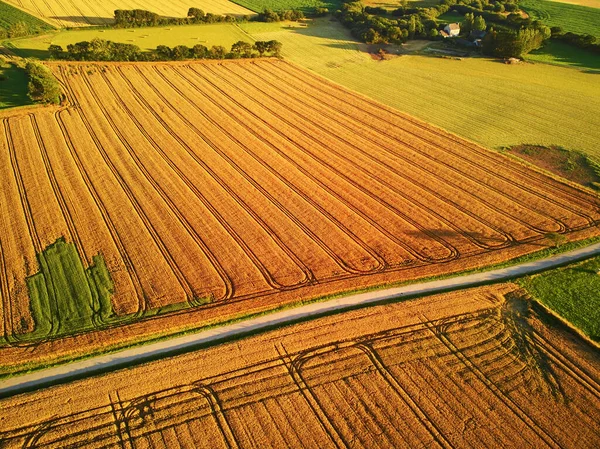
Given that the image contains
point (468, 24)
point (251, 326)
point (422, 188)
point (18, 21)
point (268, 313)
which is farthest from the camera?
point (468, 24)

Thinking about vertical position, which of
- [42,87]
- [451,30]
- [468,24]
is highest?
[468,24]

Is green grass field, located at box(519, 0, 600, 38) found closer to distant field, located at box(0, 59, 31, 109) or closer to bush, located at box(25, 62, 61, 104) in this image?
bush, located at box(25, 62, 61, 104)

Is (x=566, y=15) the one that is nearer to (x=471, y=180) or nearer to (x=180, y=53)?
(x=471, y=180)

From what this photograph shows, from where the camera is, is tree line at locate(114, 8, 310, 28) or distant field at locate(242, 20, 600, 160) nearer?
distant field at locate(242, 20, 600, 160)

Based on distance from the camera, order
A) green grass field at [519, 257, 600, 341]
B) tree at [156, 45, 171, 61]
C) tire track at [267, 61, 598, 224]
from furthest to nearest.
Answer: tree at [156, 45, 171, 61], tire track at [267, 61, 598, 224], green grass field at [519, 257, 600, 341]

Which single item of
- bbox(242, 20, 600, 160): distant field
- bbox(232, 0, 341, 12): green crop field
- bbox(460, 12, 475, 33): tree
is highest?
bbox(232, 0, 341, 12): green crop field

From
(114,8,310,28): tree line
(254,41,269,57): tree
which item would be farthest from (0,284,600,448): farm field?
(114,8,310,28): tree line

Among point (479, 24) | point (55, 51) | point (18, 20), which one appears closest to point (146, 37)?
point (55, 51)
